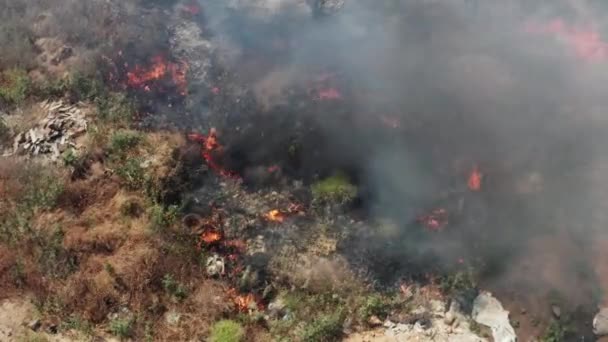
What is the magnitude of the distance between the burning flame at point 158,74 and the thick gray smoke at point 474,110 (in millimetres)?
1357

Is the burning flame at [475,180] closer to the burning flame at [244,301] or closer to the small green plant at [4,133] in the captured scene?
the burning flame at [244,301]

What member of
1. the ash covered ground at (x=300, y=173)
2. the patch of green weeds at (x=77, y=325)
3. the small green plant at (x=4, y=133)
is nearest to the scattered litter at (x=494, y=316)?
the ash covered ground at (x=300, y=173)

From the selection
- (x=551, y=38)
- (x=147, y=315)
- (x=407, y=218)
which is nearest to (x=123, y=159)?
(x=147, y=315)

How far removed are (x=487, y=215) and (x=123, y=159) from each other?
778 cm

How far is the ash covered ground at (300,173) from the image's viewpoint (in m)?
9.31

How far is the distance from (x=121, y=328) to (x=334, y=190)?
4.79m

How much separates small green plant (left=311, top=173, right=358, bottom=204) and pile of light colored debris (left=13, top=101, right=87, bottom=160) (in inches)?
207

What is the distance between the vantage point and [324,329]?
8992 mm

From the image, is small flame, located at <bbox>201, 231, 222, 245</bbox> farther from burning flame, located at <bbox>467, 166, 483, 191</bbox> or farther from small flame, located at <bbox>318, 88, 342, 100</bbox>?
burning flame, located at <bbox>467, 166, 483, 191</bbox>

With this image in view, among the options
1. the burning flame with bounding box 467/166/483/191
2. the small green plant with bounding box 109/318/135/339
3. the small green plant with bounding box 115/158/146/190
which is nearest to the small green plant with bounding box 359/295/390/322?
the burning flame with bounding box 467/166/483/191

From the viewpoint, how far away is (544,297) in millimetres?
9836

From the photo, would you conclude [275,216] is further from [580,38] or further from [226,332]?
[580,38]

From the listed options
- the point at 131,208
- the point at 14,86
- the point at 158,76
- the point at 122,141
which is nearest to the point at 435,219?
the point at 131,208

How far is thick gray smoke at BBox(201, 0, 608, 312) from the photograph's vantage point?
34.3 ft
